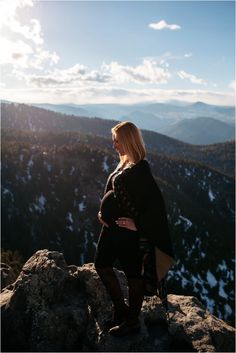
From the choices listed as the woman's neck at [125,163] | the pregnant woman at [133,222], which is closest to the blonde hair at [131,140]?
the pregnant woman at [133,222]

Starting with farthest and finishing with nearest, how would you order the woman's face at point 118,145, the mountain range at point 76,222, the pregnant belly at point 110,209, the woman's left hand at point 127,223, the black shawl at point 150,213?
the mountain range at point 76,222 → the pregnant belly at point 110,209 → the woman's face at point 118,145 → the woman's left hand at point 127,223 → the black shawl at point 150,213

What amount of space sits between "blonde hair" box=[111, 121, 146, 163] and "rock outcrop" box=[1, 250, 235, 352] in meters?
3.72

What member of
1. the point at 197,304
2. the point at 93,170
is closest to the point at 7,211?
the point at 93,170

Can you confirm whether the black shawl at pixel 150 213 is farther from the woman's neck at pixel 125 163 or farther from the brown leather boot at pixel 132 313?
the brown leather boot at pixel 132 313

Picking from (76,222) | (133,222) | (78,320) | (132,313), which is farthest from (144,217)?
(76,222)

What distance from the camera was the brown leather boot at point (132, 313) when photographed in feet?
28.8

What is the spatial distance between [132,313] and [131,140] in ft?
12.6

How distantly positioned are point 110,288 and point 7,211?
14291 centimetres

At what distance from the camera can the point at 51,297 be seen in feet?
32.1

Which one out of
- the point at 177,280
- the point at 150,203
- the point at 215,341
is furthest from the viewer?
the point at 177,280

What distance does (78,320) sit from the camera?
30.9ft

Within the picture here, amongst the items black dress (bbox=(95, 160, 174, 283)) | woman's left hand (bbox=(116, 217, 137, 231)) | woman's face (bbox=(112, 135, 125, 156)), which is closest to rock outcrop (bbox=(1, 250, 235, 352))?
black dress (bbox=(95, 160, 174, 283))

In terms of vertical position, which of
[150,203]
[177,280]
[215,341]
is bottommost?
[177,280]

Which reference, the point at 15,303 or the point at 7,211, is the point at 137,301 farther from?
the point at 7,211
